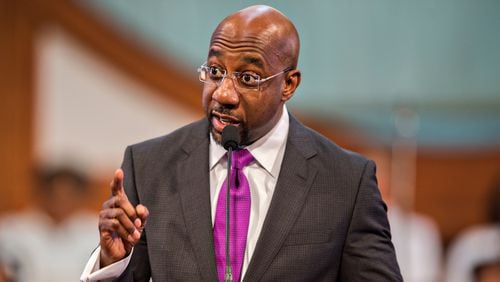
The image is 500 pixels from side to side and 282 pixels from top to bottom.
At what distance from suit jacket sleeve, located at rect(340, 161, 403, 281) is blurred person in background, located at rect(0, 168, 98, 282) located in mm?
2124

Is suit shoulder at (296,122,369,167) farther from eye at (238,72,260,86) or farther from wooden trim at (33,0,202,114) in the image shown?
wooden trim at (33,0,202,114)

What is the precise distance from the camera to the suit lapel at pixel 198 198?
213cm

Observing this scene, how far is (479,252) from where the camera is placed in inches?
177

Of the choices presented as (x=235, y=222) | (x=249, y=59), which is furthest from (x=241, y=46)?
(x=235, y=222)

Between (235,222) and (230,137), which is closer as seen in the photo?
(230,137)

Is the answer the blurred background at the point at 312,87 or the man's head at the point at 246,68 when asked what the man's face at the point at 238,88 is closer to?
the man's head at the point at 246,68

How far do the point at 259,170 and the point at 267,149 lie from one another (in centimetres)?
5

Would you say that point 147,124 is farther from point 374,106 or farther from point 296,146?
point 296,146

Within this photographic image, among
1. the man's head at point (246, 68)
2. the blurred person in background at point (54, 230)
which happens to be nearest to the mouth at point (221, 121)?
the man's head at point (246, 68)

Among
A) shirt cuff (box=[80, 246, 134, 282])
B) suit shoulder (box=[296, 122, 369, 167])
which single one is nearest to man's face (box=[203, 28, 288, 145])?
suit shoulder (box=[296, 122, 369, 167])

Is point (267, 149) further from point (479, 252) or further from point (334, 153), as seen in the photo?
point (479, 252)

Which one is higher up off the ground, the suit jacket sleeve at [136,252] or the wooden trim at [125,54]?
the wooden trim at [125,54]

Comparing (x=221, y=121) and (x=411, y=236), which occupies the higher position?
(x=221, y=121)

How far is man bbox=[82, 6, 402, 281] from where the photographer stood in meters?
2.13
